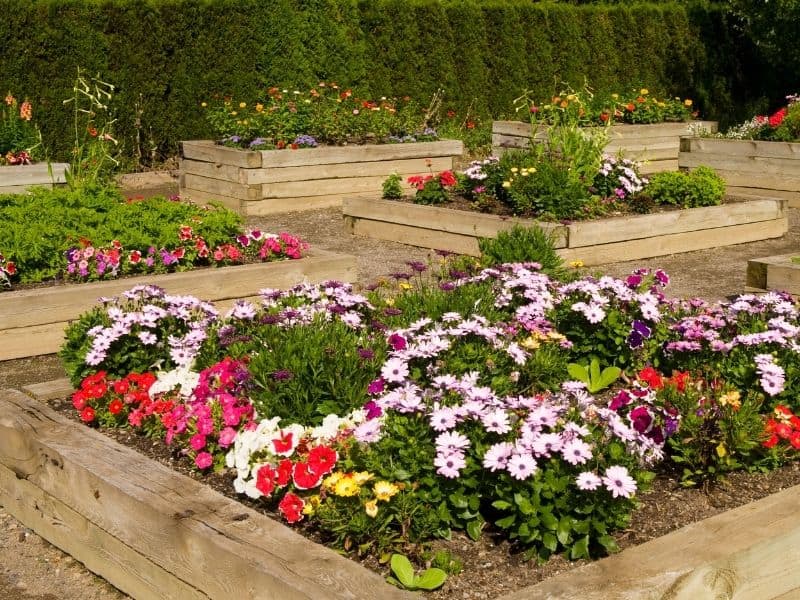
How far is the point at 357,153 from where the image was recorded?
1112cm

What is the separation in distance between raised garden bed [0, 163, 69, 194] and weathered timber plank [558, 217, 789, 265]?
171 inches

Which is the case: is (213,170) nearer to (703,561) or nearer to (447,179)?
(447,179)

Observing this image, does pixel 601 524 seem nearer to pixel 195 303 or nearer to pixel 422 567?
pixel 422 567

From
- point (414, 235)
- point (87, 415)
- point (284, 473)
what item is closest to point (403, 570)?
point (284, 473)

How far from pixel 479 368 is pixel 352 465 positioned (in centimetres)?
84

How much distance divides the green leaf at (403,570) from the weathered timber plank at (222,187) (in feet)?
25.2

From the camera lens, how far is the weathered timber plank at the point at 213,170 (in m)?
10.7

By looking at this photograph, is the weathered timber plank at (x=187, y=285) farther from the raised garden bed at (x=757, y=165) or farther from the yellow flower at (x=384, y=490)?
the raised garden bed at (x=757, y=165)

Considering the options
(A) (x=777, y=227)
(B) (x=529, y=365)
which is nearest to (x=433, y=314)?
(B) (x=529, y=365)

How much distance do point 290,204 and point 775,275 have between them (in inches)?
204

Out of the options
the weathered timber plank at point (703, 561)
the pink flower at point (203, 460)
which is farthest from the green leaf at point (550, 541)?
the pink flower at point (203, 460)

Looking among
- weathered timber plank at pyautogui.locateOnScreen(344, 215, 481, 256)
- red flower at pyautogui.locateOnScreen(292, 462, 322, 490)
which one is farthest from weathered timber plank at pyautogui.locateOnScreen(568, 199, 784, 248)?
red flower at pyautogui.locateOnScreen(292, 462, 322, 490)

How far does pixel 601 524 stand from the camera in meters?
3.26

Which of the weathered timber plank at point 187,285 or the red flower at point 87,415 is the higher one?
the weathered timber plank at point 187,285
